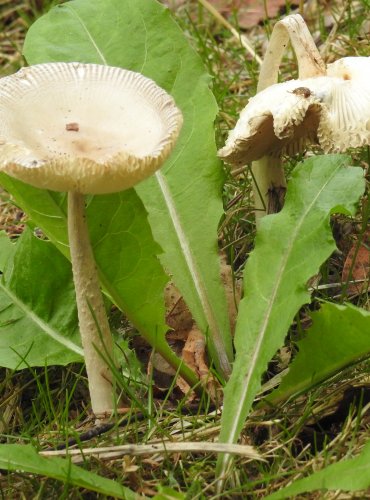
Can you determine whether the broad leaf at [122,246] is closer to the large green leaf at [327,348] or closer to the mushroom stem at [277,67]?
the large green leaf at [327,348]

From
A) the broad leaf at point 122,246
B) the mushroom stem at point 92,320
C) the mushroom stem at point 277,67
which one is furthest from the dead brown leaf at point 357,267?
the mushroom stem at point 92,320

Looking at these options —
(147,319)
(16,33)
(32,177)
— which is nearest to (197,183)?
(147,319)

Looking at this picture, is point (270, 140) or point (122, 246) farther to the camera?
point (270, 140)

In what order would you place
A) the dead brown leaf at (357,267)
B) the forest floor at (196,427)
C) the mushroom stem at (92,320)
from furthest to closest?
the dead brown leaf at (357,267)
the mushroom stem at (92,320)
the forest floor at (196,427)

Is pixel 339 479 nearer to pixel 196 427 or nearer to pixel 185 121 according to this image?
pixel 196 427

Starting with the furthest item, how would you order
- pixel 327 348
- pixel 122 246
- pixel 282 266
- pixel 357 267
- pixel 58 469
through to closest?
pixel 357 267
pixel 122 246
pixel 282 266
pixel 327 348
pixel 58 469

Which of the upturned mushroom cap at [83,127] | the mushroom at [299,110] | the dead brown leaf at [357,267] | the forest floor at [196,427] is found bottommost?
the dead brown leaf at [357,267]

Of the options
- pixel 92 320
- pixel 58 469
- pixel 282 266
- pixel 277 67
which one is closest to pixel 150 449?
pixel 58 469
